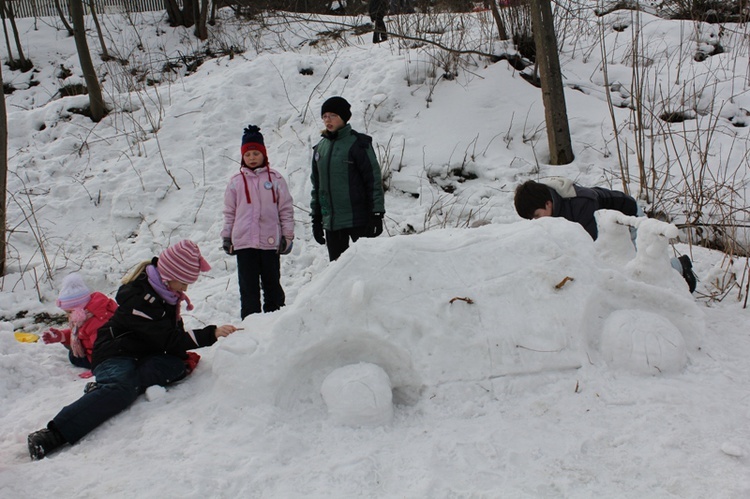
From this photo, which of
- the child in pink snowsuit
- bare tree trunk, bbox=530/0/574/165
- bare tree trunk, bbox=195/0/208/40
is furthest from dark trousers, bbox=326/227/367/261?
bare tree trunk, bbox=195/0/208/40

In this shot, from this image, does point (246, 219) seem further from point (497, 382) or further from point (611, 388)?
point (611, 388)

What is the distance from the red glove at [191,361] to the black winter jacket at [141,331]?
0.16 ft

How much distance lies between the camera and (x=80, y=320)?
330 centimetres

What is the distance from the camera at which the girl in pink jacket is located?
376 cm

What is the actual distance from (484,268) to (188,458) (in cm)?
152

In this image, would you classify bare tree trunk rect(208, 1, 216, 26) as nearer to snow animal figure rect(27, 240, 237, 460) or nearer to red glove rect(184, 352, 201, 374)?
snow animal figure rect(27, 240, 237, 460)

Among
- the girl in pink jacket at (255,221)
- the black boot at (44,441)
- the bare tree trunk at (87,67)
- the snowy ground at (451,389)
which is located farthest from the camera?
the bare tree trunk at (87,67)

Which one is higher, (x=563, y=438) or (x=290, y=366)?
(x=290, y=366)

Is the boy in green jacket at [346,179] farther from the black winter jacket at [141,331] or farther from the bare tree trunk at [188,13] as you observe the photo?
the bare tree trunk at [188,13]

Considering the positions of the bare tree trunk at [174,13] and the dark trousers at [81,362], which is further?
the bare tree trunk at [174,13]

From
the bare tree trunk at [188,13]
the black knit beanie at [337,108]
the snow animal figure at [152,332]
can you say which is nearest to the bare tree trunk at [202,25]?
the bare tree trunk at [188,13]

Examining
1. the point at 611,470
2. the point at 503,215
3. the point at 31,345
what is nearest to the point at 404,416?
the point at 611,470

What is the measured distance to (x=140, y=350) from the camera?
9.46 feet

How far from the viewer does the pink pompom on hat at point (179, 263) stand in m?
2.82
